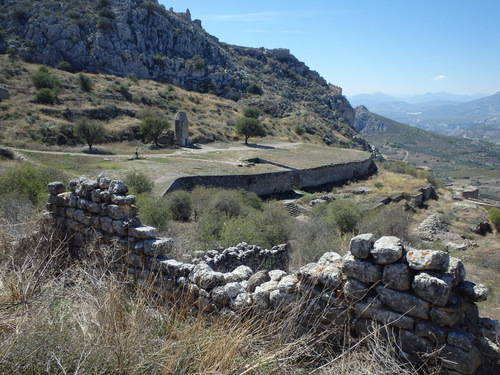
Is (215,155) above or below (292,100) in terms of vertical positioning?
below

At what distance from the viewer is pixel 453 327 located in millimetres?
3039

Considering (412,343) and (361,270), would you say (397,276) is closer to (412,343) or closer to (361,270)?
(361,270)

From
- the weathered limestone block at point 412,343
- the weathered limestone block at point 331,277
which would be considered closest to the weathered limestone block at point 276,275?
the weathered limestone block at point 331,277

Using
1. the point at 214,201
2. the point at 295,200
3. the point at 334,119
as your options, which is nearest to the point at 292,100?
the point at 334,119

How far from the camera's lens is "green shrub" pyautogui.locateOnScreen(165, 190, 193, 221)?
16.3m

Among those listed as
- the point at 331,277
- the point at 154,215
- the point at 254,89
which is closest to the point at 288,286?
the point at 331,277

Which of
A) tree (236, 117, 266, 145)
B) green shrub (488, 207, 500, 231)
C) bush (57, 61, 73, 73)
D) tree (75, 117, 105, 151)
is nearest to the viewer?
green shrub (488, 207, 500, 231)

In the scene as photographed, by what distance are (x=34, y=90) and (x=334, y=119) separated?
55.7 meters

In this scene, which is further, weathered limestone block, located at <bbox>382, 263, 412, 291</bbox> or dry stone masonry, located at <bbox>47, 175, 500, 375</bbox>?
weathered limestone block, located at <bbox>382, 263, 412, 291</bbox>

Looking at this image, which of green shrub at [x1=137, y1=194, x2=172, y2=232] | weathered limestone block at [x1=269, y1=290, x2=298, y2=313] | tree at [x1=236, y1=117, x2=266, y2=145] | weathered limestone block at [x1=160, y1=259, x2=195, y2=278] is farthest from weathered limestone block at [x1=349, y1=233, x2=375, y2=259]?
tree at [x1=236, y1=117, x2=266, y2=145]

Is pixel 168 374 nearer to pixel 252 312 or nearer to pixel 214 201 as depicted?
pixel 252 312

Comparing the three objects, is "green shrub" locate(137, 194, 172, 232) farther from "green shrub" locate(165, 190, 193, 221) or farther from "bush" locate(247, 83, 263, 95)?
"bush" locate(247, 83, 263, 95)

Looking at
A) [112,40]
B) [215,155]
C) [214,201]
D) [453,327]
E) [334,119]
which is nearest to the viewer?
[453,327]

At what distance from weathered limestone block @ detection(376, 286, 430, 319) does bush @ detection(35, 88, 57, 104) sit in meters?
39.7
